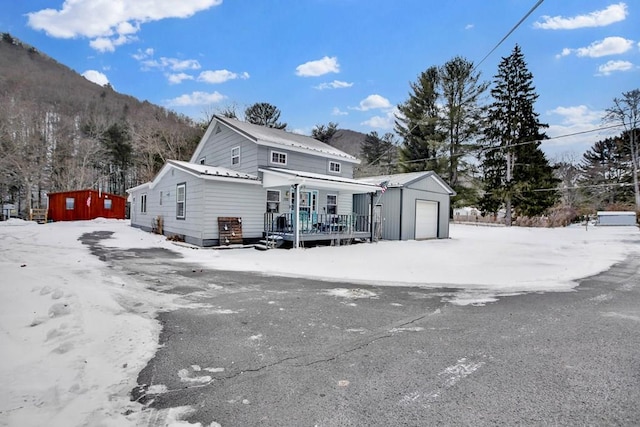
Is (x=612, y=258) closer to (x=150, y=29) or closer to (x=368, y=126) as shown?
(x=150, y=29)

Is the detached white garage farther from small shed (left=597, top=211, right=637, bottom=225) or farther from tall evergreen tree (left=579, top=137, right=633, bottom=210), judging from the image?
tall evergreen tree (left=579, top=137, right=633, bottom=210)

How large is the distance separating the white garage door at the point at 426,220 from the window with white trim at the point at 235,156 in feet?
30.2

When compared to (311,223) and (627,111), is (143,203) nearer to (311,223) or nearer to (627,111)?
(311,223)

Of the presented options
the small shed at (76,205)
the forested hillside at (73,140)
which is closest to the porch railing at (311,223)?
the small shed at (76,205)

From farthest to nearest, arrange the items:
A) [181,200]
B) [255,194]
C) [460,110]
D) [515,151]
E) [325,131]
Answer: [325,131]
[515,151]
[460,110]
[181,200]
[255,194]

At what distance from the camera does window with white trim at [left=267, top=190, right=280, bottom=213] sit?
14.2 meters

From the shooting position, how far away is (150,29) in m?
21.3

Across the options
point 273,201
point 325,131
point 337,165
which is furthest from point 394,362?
point 325,131

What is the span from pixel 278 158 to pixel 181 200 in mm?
4554

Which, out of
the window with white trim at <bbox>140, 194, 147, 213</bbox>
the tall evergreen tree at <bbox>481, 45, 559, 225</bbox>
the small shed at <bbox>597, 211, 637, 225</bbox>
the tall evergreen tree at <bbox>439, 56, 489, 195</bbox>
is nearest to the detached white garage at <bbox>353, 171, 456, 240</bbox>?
the window with white trim at <bbox>140, 194, 147, 213</bbox>

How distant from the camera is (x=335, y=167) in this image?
1722 centimetres

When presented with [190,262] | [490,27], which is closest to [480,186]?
[490,27]

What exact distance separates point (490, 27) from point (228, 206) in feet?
35.6

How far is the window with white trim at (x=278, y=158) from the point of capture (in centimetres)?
1462
